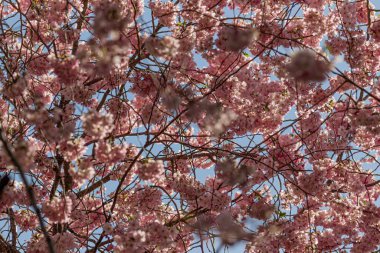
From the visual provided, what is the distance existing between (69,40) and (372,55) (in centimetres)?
371

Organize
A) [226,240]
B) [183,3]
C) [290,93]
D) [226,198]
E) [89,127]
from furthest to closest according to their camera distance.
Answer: [290,93] → [183,3] → [226,198] → [89,127] → [226,240]

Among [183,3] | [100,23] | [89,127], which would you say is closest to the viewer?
[100,23]

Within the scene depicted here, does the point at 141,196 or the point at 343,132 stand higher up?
the point at 343,132

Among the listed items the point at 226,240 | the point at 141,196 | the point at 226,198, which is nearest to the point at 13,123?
the point at 141,196

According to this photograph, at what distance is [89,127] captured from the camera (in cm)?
388

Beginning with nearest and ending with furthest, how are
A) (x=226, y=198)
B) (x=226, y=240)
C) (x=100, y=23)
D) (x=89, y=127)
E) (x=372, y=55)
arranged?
(x=100, y=23), (x=226, y=240), (x=89, y=127), (x=226, y=198), (x=372, y=55)

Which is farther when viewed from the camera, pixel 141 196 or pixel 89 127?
pixel 141 196

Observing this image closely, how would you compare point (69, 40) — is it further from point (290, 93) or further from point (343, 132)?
point (343, 132)

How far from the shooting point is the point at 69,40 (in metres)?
6.04

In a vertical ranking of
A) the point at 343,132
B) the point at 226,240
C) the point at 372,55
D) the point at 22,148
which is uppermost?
the point at 372,55

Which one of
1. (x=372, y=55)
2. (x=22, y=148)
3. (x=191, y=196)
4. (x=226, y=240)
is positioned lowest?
(x=226, y=240)

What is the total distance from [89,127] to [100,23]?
1139 millimetres

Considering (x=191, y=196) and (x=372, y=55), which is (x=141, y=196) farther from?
(x=372, y=55)

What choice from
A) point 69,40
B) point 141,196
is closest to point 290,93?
point 141,196
